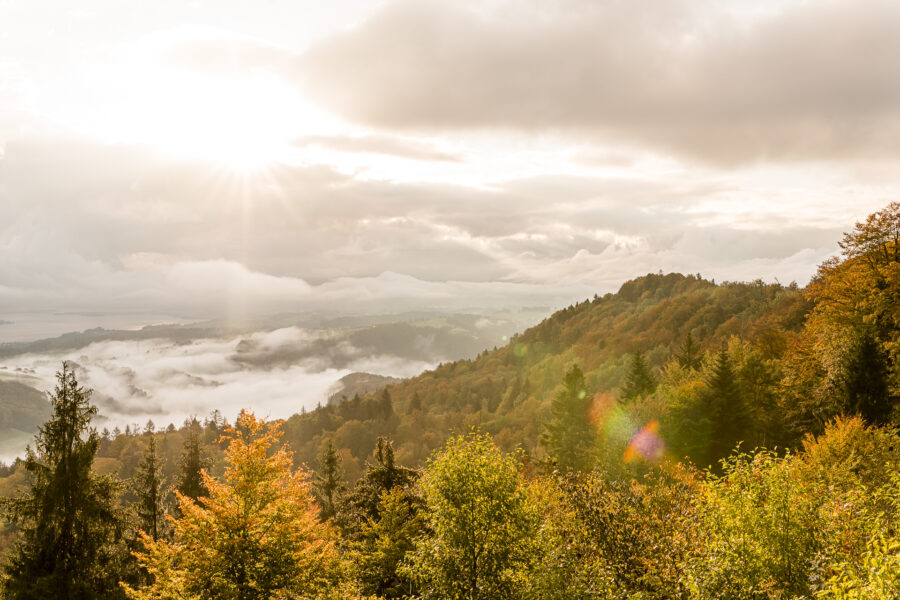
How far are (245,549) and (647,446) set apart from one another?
44.2m

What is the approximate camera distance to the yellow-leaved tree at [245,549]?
763 inches

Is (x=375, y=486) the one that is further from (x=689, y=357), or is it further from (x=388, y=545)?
(x=689, y=357)

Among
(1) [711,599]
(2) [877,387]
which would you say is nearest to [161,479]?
(1) [711,599]

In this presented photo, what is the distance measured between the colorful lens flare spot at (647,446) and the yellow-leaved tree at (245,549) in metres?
39.0

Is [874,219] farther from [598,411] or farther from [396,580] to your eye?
[396,580]

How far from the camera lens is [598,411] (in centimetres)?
7744

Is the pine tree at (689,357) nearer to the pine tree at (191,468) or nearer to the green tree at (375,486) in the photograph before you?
the green tree at (375,486)

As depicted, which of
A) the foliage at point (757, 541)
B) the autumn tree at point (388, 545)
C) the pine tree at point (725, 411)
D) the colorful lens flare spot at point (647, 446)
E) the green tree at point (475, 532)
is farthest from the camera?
the colorful lens flare spot at point (647, 446)

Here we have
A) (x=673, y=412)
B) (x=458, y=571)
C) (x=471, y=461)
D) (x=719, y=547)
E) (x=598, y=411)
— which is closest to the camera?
(x=719, y=547)

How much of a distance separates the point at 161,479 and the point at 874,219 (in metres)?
66.9

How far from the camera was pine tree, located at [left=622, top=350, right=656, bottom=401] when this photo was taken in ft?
241

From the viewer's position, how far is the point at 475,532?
2284cm

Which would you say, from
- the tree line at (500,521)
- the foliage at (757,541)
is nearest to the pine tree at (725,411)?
the tree line at (500,521)

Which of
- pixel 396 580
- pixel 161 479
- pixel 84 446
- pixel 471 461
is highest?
pixel 84 446
